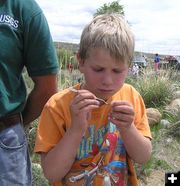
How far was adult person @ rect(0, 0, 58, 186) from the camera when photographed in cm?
192

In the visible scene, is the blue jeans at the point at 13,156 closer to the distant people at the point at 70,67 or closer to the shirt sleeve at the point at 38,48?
the shirt sleeve at the point at 38,48

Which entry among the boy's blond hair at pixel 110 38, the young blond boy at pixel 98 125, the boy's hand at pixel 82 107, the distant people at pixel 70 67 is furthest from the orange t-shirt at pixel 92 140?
the distant people at pixel 70 67

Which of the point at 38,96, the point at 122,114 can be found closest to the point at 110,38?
the point at 122,114

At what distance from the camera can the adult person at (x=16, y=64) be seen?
6.31 feet

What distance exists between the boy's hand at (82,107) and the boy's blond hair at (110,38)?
23 centimetres

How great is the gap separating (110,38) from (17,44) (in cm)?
47

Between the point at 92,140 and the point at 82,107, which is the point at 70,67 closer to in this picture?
the point at 92,140

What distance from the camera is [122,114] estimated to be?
174cm

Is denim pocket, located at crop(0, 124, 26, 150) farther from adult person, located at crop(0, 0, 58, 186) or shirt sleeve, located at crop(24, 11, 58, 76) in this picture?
shirt sleeve, located at crop(24, 11, 58, 76)

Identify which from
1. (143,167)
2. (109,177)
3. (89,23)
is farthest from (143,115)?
(143,167)

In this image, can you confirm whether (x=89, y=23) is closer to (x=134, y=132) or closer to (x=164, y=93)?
(x=134, y=132)

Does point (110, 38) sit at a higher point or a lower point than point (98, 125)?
higher

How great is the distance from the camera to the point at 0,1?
76.2 inches

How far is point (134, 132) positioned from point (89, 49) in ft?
1.44
